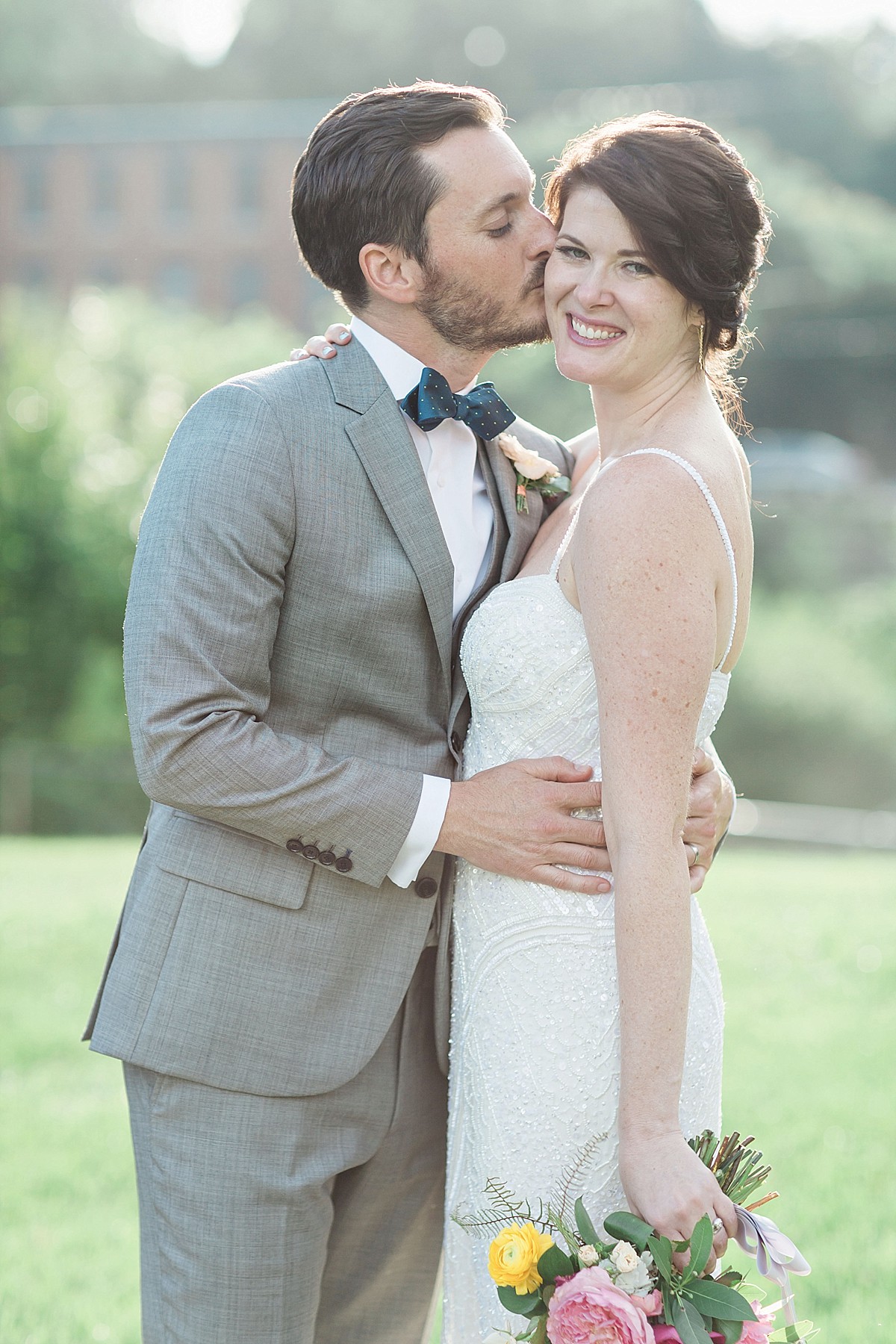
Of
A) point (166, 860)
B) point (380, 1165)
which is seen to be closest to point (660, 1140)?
point (380, 1165)

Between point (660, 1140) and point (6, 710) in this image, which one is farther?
point (6, 710)

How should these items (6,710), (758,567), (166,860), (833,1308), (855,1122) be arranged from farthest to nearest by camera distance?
(758,567) < (6,710) < (855,1122) < (833,1308) < (166,860)

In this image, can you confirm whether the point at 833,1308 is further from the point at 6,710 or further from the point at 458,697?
the point at 6,710

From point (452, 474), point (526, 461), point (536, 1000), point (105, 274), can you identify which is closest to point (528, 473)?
point (526, 461)

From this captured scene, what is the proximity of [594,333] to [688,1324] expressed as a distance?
5.45ft

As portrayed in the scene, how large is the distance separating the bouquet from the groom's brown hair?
1.84m

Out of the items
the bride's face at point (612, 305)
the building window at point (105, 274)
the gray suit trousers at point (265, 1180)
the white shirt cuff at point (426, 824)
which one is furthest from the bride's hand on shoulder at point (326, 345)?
the building window at point (105, 274)

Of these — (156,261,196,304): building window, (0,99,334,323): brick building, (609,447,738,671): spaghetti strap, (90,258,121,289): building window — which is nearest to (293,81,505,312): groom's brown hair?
(609,447,738,671): spaghetti strap

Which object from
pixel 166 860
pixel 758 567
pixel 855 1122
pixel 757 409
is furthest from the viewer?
pixel 757 409

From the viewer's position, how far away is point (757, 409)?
31062 millimetres

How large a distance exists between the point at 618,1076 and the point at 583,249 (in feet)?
4.91

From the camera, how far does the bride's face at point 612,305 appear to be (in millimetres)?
2355

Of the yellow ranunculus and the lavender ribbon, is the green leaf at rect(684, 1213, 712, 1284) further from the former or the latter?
the yellow ranunculus

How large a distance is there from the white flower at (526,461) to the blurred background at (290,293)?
13.6 m
